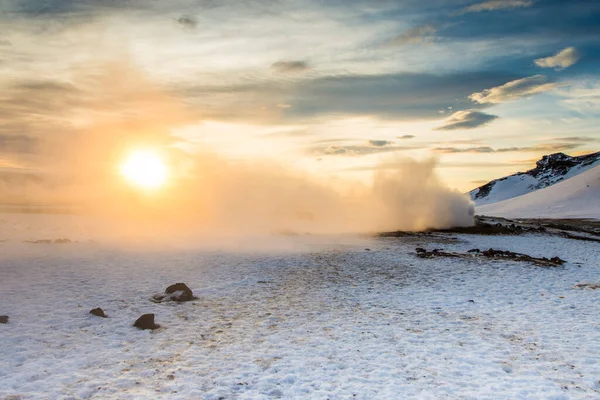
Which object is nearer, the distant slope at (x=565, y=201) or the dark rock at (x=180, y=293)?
the dark rock at (x=180, y=293)

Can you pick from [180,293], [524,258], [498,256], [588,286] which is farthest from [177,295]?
→ [524,258]

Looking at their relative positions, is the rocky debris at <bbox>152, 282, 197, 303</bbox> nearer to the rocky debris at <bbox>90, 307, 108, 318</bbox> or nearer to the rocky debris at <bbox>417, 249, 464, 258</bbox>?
the rocky debris at <bbox>90, 307, 108, 318</bbox>

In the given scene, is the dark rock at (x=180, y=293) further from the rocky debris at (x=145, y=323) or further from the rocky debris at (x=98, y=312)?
the rocky debris at (x=145, y=323)

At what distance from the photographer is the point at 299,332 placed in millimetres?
13281

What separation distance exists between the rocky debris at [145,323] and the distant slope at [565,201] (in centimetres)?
12941

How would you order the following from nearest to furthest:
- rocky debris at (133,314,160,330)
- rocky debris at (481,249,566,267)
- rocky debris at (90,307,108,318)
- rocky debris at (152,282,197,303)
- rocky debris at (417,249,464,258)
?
rocky debris at (133,314,160,330)
rocky debris at (90,307,108,318)
rocky debris at (152,282,197,303)
rocky debris at (481,249,566,267)
rocky debris at (417,249,464,258)

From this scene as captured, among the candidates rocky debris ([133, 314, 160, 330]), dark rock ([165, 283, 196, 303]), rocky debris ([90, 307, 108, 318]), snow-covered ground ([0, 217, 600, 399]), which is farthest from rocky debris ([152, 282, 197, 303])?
rocky debris ([133, 314, 160, 330])

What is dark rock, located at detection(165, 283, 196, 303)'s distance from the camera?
1702 cm

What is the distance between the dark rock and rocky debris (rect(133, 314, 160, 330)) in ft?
10.3

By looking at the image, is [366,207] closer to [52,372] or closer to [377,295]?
[377,295]

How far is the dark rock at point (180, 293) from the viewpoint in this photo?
17.0 meters

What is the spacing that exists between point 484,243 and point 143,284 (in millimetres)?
33312

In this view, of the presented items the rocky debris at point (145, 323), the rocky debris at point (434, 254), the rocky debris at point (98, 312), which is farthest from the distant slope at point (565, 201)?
the rocky debris at point (98, 312)

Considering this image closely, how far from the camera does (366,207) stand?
59.9 metres
